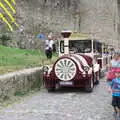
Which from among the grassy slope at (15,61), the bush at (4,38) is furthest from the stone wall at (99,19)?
the grassy slope at (15,61)

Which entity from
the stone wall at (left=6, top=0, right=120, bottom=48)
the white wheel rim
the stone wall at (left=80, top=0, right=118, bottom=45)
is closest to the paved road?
the white wheel rim

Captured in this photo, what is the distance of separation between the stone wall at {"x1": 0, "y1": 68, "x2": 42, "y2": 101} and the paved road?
0.37 meters

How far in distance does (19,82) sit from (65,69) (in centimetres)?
159

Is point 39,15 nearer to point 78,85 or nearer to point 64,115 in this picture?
point 78,85

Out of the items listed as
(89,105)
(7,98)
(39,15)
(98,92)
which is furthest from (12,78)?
(39,15)

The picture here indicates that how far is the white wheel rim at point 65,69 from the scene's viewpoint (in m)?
12.8

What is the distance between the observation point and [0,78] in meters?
10.6

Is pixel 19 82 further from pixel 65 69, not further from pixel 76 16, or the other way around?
pixel 76 16

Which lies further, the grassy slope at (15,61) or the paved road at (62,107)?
the grassy slope at (15,61)

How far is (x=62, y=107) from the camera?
10211 millimetres

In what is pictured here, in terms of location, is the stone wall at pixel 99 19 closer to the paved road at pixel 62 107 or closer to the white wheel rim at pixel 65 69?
the white wheel rim at pixel 65 69

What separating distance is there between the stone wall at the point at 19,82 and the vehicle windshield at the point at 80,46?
8.39 ft

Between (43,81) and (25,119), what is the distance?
5268 millimetres

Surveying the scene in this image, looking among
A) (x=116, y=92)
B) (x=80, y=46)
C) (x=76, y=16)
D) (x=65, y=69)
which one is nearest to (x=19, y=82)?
(x=65, y=69)
